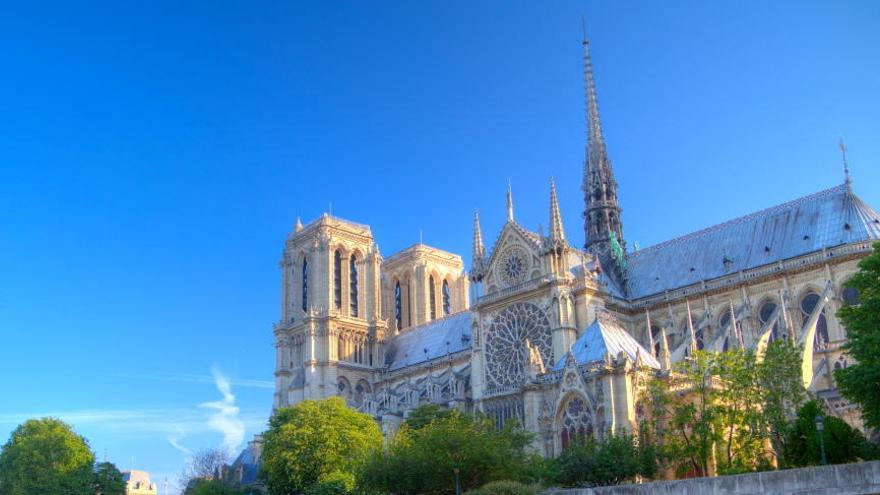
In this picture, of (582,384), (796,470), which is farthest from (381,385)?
(796,470)

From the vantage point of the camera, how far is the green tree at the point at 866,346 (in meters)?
31.2

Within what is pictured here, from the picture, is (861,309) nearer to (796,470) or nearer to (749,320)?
(796,470)

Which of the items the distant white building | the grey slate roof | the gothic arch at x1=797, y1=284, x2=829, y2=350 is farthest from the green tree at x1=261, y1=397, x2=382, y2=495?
the distant white building

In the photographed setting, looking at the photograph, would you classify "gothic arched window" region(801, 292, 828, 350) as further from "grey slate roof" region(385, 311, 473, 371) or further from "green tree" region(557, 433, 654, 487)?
"grey slate roof" region(385, 311, 473, 371)

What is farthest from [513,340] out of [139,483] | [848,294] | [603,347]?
[139,483]

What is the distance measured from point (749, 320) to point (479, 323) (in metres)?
17.4

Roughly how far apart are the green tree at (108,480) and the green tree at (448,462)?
34832 millimetres

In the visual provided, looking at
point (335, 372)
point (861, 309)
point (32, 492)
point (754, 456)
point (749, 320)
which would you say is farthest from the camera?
point (335, 372)

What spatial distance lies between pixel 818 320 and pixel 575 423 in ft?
65.6

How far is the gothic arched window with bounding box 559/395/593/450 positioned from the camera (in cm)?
4228

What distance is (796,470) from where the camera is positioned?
26219mm

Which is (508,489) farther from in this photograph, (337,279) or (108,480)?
(337,279)

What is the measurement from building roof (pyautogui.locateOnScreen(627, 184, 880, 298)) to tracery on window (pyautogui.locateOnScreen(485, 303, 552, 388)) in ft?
30.0

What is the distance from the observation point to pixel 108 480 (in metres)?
71.1
